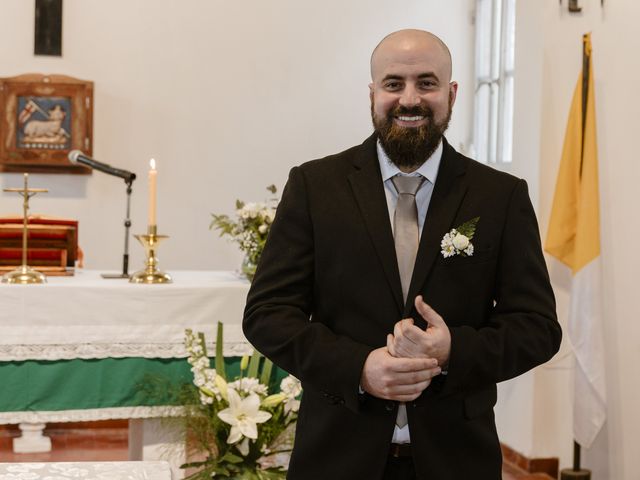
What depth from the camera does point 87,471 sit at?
223 centimetres

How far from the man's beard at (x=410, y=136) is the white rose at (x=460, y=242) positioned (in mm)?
193

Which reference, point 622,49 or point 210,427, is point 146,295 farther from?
point 622,49

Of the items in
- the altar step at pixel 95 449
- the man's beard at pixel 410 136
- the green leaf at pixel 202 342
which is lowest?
the altar step at pixel 95 449

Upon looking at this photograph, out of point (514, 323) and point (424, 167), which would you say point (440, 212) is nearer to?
point (424, 167)

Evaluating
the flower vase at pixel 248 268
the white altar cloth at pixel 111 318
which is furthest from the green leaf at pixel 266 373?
the flower vase at pixel 248 268

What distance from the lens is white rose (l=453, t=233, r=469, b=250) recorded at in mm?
1967

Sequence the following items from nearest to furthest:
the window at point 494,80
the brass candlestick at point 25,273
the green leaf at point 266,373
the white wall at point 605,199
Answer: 1. the green leaf at point 266,373
2. the brass candlestick at point 25,273
3. the white wall at point 605,199
4. the window at point 494,80

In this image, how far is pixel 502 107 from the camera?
22.2 feet

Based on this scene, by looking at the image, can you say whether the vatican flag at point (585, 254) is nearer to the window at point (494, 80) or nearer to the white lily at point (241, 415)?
the window at point (494, 80)

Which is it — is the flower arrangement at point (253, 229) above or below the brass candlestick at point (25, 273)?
above

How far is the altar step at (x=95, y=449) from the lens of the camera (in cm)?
579

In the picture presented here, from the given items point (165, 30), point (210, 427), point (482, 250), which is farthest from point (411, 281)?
point (165, 30)

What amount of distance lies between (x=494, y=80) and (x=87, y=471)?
523 cm

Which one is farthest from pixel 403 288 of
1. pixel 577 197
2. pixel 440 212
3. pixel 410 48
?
pixel 577 197
